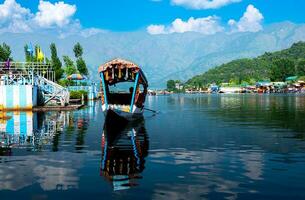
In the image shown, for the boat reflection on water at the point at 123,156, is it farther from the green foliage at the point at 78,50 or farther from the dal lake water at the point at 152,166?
the green foliage at the point at 78,50

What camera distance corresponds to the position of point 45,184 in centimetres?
1265

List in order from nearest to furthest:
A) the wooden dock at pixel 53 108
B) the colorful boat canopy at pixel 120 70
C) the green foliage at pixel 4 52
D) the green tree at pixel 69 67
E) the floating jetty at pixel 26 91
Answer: the colorful boat canopy at pixel 120 70, the floating jetty at pixel 26 91, the wooden dock at pixel 53 108, the green foliage at pixel 4 52, the green tree at pixel 69 67

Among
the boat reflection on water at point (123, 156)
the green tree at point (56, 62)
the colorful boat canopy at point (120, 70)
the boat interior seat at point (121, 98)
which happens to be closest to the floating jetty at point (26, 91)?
the boat interior seat at point (121, 98)

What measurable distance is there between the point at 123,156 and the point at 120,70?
60.5 ft

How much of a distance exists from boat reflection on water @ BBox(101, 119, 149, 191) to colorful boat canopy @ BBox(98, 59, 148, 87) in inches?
327

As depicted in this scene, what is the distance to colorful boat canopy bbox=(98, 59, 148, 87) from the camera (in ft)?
110

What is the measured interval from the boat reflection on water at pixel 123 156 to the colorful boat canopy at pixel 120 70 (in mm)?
8301

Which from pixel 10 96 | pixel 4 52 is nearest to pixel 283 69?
pixel 4 52

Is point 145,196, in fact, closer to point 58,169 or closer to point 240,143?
point 58,169

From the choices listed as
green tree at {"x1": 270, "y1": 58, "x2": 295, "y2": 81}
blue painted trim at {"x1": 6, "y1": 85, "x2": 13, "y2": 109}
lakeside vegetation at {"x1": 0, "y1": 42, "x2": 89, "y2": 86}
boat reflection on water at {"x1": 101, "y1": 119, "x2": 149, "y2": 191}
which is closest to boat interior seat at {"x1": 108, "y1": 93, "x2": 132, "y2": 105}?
boat reflection on water at {"x1": 101, "y1": 119, "x2": 149, "y2": 191}

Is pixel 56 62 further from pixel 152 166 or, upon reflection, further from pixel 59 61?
pixel 152 166

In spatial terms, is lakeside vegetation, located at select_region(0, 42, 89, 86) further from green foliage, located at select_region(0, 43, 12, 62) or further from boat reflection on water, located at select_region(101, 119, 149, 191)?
boat reflection on water, located at select_region(101, 119, 149, 191)

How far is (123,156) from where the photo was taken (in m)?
17.4

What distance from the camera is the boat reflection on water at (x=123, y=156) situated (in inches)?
523
